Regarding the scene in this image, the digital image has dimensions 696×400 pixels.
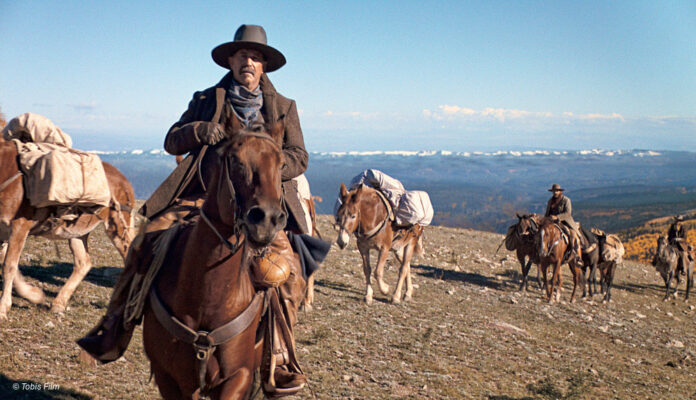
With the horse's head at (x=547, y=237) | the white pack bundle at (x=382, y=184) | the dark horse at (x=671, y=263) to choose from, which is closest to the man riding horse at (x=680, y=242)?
the dark horse at (x=671, y=263)

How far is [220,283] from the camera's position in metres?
3.01

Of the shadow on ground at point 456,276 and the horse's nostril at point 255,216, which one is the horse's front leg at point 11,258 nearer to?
the horse's nostril at point 255,216

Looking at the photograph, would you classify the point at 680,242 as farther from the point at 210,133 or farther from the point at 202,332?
the point at 210,133

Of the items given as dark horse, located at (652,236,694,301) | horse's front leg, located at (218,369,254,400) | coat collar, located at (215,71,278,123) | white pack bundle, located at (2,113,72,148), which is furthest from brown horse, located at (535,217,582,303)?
white pack bundle, located at (2,113,72,148)

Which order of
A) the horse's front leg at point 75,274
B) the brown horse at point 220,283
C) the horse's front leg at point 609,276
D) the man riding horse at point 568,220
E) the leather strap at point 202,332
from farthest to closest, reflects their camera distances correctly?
the horse's front leg at point 609,276 < the man riding horse at point 568,220 < the horse's front leg at point 75,274 < the leather strap at point 202,332 < the brown horse at point 220,283

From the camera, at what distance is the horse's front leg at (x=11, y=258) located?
6.40 m

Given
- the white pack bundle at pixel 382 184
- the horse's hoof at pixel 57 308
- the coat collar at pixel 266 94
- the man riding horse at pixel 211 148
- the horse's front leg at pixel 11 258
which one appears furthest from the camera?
the white pack bundle at pixel 382 184

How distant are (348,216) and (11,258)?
6.35m

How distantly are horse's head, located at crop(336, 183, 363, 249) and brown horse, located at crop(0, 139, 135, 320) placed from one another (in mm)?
4413

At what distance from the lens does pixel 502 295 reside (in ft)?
45.6

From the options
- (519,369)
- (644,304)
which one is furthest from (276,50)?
(644,304)

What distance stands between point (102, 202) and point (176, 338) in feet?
16.5

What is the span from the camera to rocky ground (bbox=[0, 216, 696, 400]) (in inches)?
218

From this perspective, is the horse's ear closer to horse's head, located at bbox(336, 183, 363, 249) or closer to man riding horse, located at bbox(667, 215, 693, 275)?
horse's head, located at bbox(336, 183, 363, 249)
